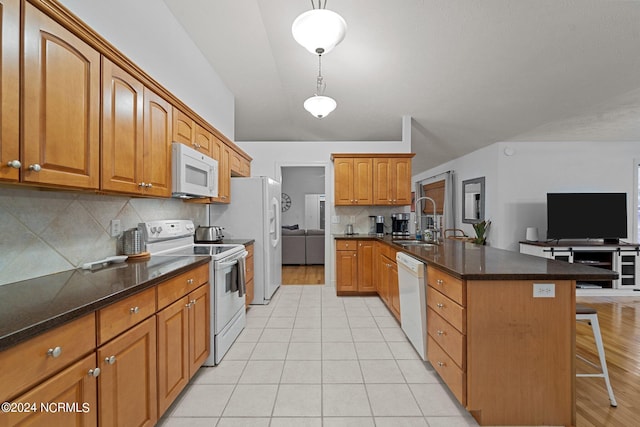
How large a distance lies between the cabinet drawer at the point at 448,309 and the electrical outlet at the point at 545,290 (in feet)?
1.33

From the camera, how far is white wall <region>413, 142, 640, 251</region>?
5258 millimetres

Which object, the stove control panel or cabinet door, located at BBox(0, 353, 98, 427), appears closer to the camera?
cabinet door, located at BBox(0, 353, 98, 427)

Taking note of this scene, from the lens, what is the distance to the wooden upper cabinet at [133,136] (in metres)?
1.55

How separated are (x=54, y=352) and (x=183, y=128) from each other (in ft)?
6.37

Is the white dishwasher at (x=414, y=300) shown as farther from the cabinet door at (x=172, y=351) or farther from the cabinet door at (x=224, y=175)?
the cabinet door at (x=224, y=175)

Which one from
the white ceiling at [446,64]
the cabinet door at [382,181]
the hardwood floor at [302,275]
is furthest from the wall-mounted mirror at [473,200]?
the hardwood floor at [302,275]

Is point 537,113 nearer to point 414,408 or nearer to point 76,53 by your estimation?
point 414,408

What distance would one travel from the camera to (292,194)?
31.3 feet

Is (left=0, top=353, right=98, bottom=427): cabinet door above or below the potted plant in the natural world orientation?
below

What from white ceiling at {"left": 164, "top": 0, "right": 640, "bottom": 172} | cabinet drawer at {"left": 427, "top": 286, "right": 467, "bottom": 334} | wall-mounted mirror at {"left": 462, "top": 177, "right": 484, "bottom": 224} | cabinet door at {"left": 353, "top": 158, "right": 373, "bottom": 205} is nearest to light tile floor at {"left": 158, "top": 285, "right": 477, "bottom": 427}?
cabinet drawer at {"left": 427, "top": 286, "right": 467, "bottom": 334}

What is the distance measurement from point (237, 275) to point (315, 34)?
6.76 ft

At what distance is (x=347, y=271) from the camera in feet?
14.1

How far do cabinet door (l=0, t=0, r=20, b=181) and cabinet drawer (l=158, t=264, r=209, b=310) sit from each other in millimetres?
812

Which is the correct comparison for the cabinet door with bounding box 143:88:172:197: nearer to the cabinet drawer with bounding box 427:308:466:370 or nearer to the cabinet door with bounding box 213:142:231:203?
the cabinet door with bounding box 213:142:231:203
